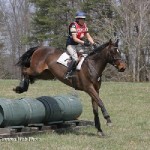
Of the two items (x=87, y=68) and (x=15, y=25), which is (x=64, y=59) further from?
(x=15, y=25)

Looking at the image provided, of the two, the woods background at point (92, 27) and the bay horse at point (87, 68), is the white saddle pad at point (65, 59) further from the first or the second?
the woods background at point (92, 27)

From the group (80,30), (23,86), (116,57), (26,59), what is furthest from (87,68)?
(26,59)

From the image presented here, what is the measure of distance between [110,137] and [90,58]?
6.66ft

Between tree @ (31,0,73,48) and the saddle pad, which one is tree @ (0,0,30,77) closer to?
tree @ (31,0,73,48)

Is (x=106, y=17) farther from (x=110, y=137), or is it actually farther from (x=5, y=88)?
(x=110, y=137)

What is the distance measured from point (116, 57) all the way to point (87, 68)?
772 millimetres

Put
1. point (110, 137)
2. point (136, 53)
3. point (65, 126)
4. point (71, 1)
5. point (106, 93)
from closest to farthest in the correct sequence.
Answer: point (110, 137) < point (65, 126) < point (106, 93) < point (136, 53) < point (71, 1)

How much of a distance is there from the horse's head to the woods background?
23.7 m

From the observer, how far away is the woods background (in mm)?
37156

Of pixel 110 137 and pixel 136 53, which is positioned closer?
pixel 110 137

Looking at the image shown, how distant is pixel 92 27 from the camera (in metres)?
41.9

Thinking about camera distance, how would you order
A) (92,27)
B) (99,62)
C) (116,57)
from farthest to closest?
(92,27)
(99,62)
(116,57)

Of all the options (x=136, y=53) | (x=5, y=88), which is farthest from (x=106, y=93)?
(x=136, y=53)

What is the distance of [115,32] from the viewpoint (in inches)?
1510
